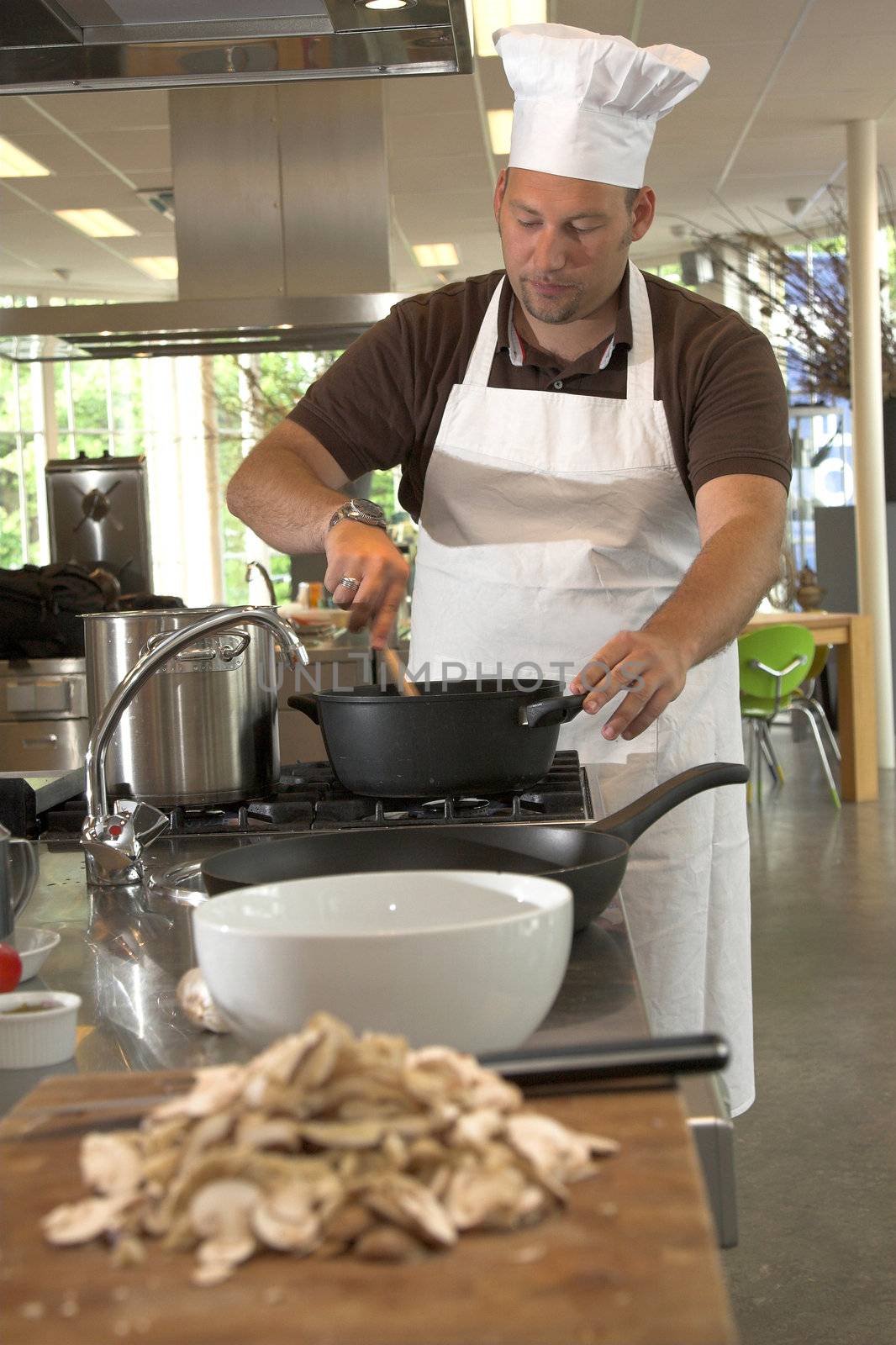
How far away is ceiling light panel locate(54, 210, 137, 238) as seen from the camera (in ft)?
28.6

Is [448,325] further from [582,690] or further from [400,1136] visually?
[400,1136]

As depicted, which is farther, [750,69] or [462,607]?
[750,69]

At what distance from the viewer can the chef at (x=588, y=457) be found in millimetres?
1666

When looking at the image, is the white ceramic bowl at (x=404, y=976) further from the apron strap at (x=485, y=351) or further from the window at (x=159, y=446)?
the window at (x=159, y=446)

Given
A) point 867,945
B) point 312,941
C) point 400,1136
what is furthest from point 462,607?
point 867,945

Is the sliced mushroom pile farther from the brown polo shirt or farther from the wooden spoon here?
the brown polo shirt

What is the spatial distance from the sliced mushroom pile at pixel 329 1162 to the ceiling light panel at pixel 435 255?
33.4 ft

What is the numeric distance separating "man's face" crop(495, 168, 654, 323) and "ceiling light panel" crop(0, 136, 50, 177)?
6.06 m

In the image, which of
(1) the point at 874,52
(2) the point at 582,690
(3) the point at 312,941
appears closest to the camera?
(3) the point at 312,941

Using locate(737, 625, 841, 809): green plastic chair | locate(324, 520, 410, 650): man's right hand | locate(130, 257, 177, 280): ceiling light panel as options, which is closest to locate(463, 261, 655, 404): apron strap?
locate(324, 520, 410, 650): man's right hand

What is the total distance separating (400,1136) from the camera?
0.47 meters

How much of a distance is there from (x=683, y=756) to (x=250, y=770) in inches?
21.5

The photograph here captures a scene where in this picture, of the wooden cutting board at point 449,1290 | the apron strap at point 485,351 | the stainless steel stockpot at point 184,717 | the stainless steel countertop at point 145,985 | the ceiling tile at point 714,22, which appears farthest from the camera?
the ceiling tile at point 714,22

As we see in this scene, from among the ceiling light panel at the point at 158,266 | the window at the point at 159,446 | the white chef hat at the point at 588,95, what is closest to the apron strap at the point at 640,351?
the white chef hat at the point at 588,95
